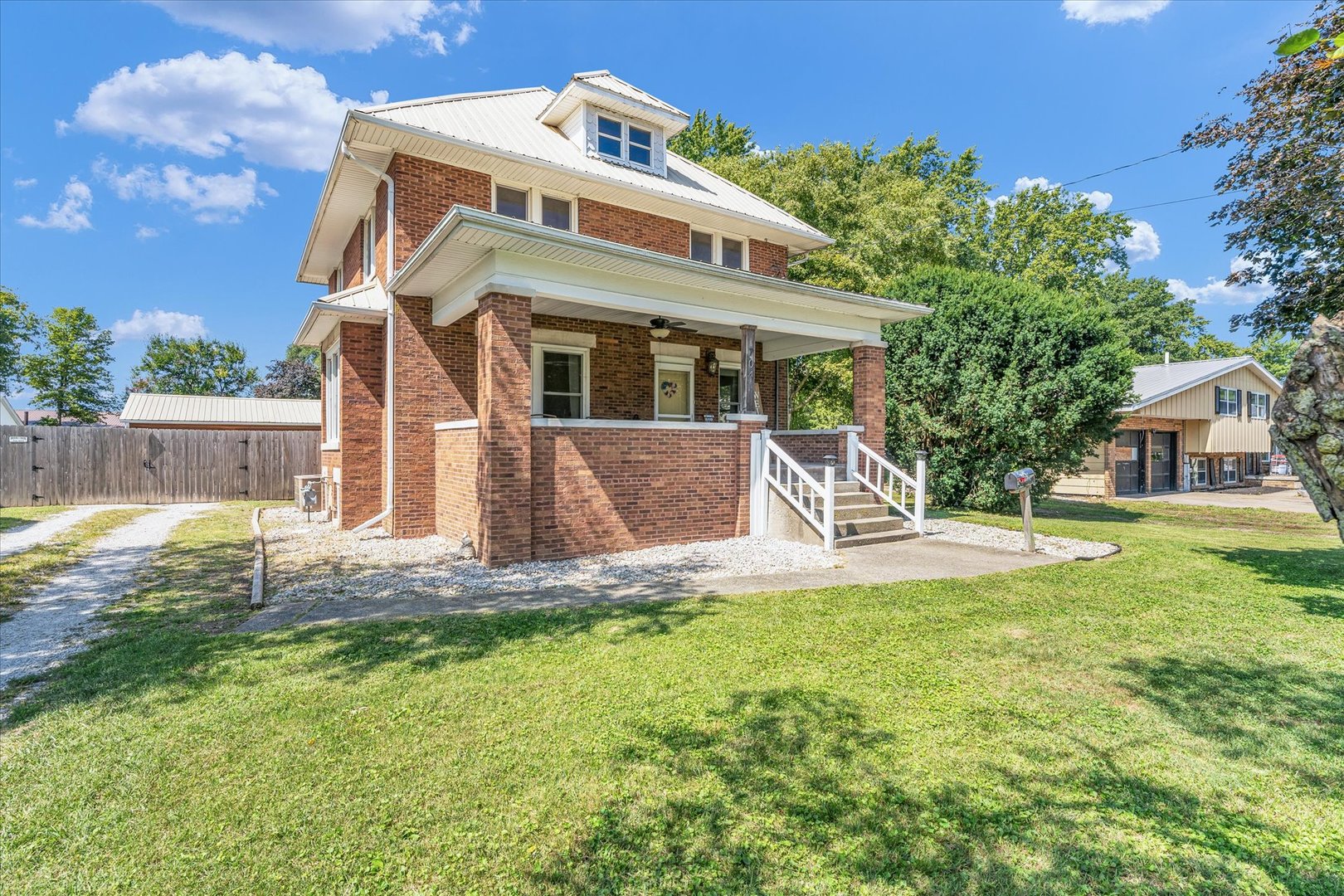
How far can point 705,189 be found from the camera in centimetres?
1353

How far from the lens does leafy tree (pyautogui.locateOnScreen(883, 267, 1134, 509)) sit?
12898mm

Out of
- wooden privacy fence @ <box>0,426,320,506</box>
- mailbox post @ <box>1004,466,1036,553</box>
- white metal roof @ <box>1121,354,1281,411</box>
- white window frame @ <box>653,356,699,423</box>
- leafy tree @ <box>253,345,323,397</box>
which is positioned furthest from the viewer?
leafy tree @ <box>253,345,323,397</box>

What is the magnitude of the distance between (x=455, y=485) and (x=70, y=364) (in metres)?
46.1

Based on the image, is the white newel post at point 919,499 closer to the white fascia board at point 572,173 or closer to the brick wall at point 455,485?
the white fascia board at point 572,173

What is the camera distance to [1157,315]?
4572 centimetres

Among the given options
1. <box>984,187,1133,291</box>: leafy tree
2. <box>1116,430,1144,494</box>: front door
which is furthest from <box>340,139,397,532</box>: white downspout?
<box>984,187,1133,291</box>: leafy tree

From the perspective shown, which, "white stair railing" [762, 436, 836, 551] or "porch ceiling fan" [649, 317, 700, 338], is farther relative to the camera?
"porch ceiling fan" [649, 317, 700, 338]

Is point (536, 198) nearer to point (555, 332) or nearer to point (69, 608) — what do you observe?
point (555, 332)

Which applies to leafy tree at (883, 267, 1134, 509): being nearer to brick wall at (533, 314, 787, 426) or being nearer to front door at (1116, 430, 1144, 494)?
brick wall at (533, 314, 787, 426)

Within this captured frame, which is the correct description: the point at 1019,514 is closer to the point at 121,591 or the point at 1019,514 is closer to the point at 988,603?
the point at 988,603

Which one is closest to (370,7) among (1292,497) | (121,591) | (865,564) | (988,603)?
(121,591)

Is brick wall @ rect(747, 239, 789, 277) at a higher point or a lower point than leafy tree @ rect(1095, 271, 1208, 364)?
lower

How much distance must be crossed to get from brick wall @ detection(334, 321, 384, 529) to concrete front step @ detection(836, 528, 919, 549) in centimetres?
793

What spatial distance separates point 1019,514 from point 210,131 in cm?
2539
